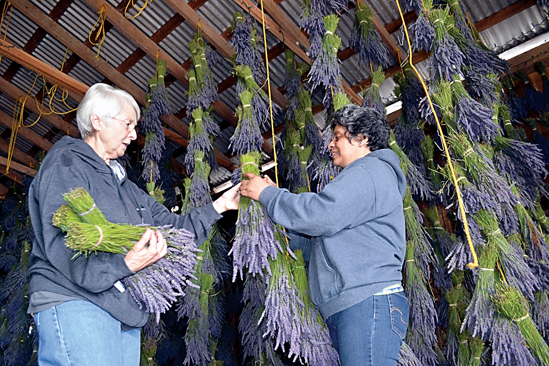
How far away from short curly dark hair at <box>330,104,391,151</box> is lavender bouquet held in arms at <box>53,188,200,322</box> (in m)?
0.75

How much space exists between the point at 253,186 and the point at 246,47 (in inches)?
64.1

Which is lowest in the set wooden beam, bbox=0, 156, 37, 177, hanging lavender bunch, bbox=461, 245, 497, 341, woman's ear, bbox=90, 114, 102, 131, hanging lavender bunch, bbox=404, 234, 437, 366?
hanging lavender bunch, bbox=404, 234, 437, 366

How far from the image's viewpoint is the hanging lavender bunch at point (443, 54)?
96.0 inches

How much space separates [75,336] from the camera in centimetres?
120

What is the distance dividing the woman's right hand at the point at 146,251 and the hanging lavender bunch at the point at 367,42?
2378 mm

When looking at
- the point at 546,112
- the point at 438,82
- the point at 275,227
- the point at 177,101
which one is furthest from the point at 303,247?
the point at 177,101

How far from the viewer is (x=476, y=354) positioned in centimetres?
253

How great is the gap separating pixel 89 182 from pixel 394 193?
1.01 meters

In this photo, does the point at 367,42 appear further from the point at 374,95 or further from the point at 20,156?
the point at 20,156

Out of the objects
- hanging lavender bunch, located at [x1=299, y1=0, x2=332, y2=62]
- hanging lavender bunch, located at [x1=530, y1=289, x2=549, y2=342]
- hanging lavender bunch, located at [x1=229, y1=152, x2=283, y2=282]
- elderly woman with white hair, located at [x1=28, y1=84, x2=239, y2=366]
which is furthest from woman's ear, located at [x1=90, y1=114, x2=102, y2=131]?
hanging lavender bunch, located at [x1=530, y1=289, x2=549, y2=342]

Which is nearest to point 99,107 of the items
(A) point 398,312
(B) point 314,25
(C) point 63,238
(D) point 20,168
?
(C) point 63,238

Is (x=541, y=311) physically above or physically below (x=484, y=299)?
below

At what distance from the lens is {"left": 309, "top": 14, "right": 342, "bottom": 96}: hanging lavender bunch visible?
244 cm

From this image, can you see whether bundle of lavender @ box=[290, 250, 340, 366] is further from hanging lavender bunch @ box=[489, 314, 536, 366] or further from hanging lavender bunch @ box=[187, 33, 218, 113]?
hanging lavender bunch @ box=[187, 33, 218, 113]
